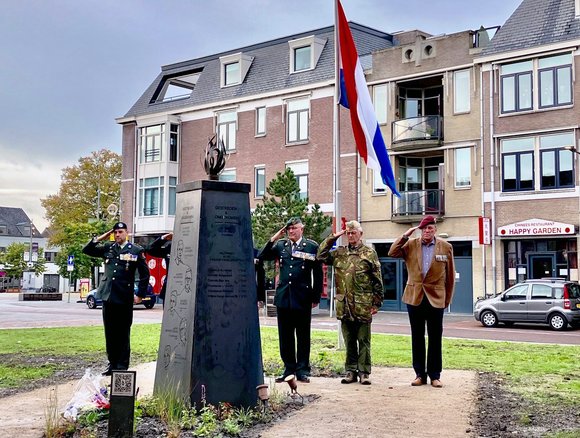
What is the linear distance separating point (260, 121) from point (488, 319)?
20.0m

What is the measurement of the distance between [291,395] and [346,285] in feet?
5.96

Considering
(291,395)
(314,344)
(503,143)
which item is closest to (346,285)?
(291,395)

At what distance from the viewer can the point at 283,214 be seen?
104 ft

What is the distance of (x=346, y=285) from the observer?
944 centimetres

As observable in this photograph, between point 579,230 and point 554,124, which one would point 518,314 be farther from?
point 554,124

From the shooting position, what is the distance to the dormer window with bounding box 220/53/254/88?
42.9 meters

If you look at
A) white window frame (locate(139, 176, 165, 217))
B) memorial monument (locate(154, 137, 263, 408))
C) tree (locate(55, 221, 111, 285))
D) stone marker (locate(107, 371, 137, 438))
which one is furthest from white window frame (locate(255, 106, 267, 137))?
stone marker (locate(107, 371, 137, 438))

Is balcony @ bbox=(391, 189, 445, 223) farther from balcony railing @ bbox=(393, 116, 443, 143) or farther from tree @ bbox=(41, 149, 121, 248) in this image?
tree @ bbox=(41, 149, 121, 248)

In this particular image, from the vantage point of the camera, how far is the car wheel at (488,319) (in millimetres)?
25219

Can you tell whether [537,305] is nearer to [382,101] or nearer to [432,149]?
[432,149]

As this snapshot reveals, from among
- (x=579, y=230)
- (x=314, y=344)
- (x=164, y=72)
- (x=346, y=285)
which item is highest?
(x=164, y=72)

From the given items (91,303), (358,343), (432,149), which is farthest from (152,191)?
(358,343)

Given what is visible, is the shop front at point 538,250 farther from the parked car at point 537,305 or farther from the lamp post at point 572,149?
the parked car at point 537,305

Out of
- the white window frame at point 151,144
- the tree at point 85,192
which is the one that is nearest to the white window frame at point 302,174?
the white window frame at point 151,144
